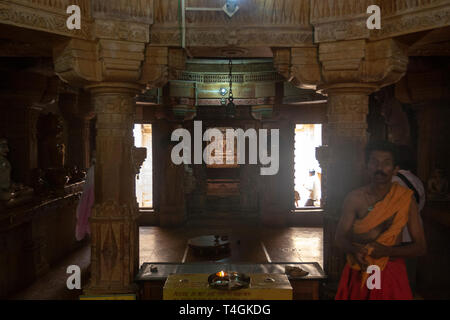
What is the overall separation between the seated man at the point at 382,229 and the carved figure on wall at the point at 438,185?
11.4 feet

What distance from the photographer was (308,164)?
10.4m

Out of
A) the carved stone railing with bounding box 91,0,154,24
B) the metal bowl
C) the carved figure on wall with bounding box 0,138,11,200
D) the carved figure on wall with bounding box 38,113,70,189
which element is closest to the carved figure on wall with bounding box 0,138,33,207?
the carved figure on wall with bounding box 0,138,11,200

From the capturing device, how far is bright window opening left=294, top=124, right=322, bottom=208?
408 inches

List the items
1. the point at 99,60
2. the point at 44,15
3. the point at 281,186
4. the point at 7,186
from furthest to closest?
the point at 281,186 → the point at 7,186 → the point at 99,60 → the point at 44,15

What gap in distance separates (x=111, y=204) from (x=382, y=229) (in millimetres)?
2900

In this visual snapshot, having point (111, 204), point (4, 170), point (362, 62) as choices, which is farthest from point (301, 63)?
point (4, 170)

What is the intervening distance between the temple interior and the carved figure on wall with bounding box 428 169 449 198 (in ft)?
0.07

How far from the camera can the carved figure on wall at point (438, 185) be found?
5.95 meters

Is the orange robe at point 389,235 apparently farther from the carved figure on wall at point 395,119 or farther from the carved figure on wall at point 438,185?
the carved figure on wall at point 395,119

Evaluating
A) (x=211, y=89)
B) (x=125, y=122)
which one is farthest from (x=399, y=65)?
(x=211, y=89)

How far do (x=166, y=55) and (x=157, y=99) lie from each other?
4.97m

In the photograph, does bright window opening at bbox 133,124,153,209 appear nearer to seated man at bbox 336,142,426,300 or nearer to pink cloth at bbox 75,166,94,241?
pink cloth at bbox 75,166,94,241

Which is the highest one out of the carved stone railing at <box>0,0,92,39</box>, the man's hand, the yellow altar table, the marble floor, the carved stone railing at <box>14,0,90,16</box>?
the carved stone railing at <box>14,0,90,16</box>

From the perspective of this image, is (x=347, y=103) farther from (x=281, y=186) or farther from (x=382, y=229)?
(x=281, y=186)
